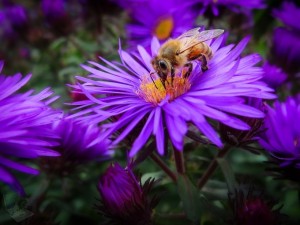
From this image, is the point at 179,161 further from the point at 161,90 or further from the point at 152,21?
the point at 152,21

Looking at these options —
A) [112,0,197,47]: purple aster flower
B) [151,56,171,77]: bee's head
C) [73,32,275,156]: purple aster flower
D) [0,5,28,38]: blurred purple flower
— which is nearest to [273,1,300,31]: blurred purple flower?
[112,0,197,47]: purple aster flower

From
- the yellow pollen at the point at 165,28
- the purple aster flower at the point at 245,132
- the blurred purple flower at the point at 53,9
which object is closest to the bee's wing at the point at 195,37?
the purple aster flower at the point at 245,132

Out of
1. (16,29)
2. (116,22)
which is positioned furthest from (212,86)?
(16,29)

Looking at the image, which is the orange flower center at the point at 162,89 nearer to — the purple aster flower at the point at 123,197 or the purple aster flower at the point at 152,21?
the purple aster flower at the point at 123,197

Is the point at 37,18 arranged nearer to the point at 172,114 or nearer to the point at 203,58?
the point at 203,58

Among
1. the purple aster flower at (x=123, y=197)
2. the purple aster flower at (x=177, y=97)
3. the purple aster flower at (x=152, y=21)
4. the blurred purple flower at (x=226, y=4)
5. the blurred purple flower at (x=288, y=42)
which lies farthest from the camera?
the purple aster flower at (x=152, y=21)

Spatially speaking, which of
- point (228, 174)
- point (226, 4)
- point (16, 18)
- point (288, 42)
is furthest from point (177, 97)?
point (16, 18)

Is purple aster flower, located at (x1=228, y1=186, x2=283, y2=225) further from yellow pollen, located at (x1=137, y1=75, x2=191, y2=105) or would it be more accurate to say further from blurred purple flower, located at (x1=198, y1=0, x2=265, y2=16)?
blurred purple flower, located at (x1=198, y1=0, x2=265, y2=16)
